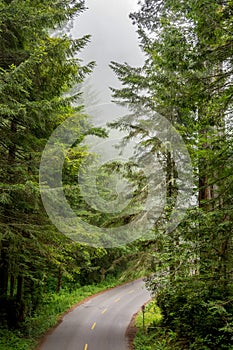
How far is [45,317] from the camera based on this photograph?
1520cm

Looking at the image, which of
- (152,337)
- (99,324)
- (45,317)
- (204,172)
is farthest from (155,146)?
(45,317)

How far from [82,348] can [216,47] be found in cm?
1125

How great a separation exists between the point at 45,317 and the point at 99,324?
8.98ft

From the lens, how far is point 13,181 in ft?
28.8

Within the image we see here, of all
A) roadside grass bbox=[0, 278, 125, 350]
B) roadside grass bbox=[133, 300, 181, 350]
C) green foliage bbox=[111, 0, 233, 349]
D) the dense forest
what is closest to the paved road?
roadside grass bbox=[0, 278, 125, 350]

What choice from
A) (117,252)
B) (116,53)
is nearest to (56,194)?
(117,252)

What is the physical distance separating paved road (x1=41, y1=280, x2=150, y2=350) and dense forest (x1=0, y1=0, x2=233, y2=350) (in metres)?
1.54

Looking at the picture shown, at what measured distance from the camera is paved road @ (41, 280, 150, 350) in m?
12.1

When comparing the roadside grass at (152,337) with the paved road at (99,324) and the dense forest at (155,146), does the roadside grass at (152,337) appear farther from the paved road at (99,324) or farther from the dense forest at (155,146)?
the paved road at (99,324)

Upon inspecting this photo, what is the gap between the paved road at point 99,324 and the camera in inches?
475

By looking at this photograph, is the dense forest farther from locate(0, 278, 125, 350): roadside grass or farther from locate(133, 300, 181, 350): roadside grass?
locate(0, 278, 125, 350): roadside grass

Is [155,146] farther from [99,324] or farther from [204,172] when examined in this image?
[99,324]

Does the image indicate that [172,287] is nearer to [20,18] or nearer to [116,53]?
[20,18]

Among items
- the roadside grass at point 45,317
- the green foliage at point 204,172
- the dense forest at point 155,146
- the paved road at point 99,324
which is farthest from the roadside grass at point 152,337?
the roadside grass at point 45,317
